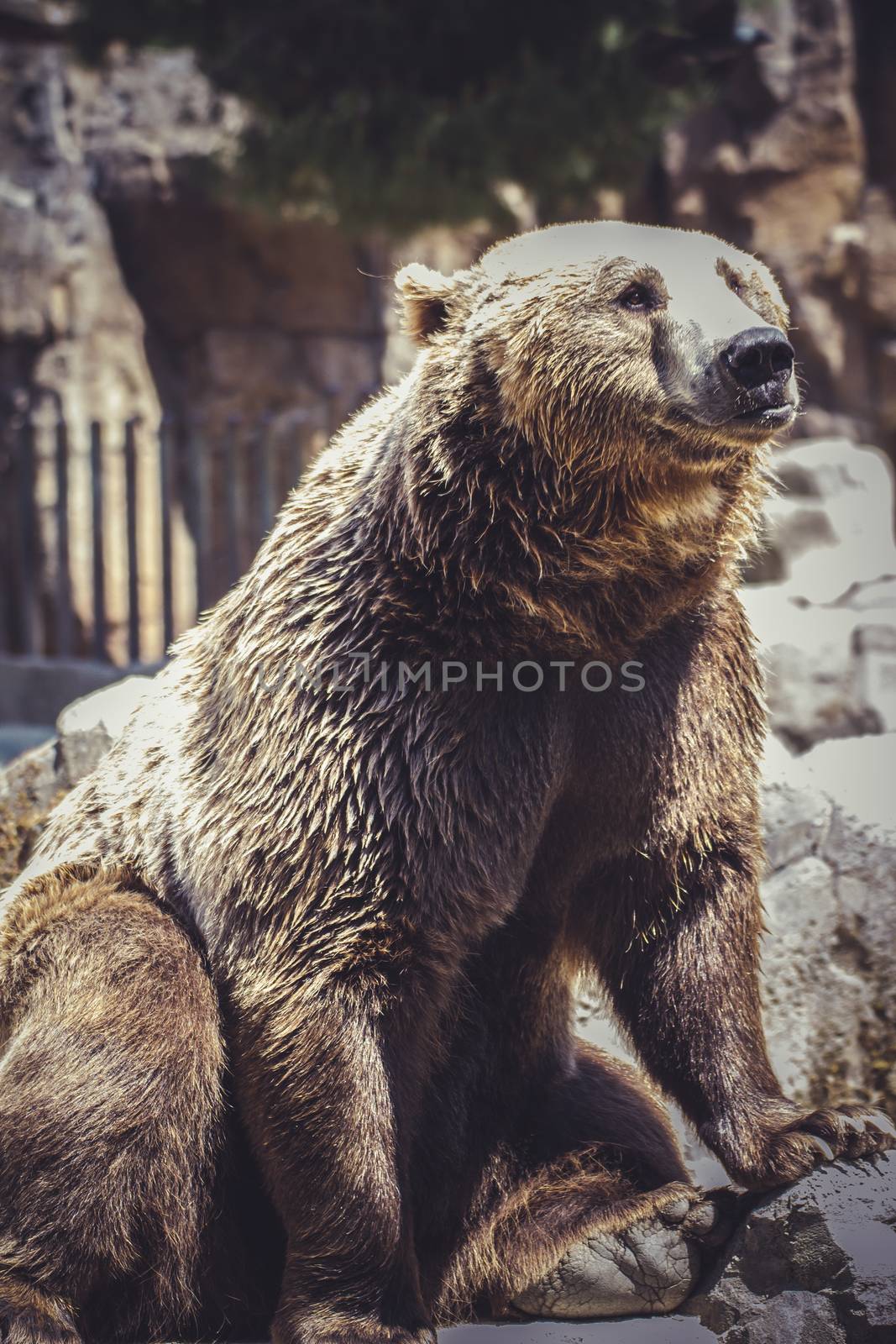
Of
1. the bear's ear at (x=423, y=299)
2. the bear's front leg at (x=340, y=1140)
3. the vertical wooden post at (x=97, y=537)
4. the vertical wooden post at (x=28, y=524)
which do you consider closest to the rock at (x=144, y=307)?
the vertical wooden post at (x=28, y=524)

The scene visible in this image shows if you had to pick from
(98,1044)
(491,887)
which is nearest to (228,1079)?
(98,1044)

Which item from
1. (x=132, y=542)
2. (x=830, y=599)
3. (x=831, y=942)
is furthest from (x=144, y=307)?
(x=831, y=942)

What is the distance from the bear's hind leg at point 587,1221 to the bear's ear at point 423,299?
4.98 feet

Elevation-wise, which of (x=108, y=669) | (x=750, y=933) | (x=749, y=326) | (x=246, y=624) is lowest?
(x=108, y=669)

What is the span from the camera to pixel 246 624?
259cm

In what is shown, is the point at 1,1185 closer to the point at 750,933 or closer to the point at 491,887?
the point at 491,887

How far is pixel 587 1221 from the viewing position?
251 centimetres

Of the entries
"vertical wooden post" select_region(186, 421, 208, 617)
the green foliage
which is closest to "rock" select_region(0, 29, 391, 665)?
"vertical wooden post" select_region(186, 421, 208, 617)

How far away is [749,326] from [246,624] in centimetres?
106

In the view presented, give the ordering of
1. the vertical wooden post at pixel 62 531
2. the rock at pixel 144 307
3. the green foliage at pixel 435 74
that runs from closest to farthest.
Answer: the green foliage at pixel 435 74 → the vertical wooden post at pixel 62 531 → the rock at pixel 144 307

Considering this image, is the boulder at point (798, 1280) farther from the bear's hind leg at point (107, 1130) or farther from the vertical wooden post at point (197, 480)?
the vertical wooden post at point (197, 480)

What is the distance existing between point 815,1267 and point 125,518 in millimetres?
7956

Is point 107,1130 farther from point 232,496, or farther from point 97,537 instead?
point 97,537

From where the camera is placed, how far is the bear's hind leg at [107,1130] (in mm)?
2299
